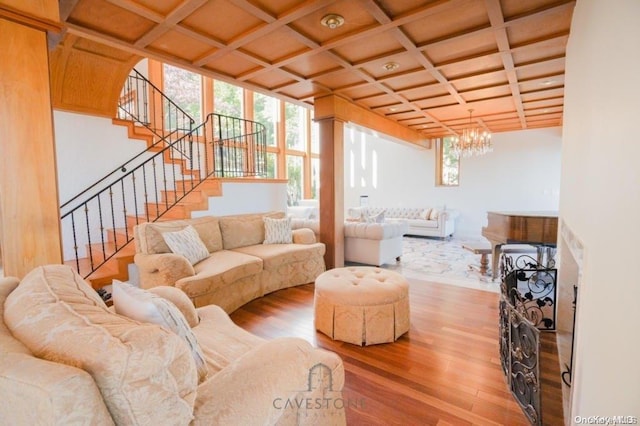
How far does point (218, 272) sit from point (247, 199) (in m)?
2.07

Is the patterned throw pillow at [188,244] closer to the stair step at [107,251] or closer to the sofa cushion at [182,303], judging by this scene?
the stair step at [107,251]

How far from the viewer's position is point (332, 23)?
2.39m

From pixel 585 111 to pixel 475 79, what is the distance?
2.39 m

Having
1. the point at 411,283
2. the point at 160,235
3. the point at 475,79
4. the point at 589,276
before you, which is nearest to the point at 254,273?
the point at 160,235

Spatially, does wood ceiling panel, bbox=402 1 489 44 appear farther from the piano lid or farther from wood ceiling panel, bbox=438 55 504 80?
the piano lid

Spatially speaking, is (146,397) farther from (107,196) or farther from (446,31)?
(107,196)

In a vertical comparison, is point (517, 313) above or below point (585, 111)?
below

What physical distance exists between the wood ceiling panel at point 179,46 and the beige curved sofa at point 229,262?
1730 mm

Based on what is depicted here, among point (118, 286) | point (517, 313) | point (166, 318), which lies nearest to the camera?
point (166, 318)

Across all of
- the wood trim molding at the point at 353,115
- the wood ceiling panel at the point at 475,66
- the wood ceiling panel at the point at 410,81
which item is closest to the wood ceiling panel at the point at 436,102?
the wood ceiling panel at the point at 410,81

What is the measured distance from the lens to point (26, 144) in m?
1.63

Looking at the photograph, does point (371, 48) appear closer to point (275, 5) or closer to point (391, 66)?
point (391, 66)

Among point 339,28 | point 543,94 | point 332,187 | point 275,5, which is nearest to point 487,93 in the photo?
point 543,94

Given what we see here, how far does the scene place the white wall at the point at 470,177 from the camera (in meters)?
7.09
